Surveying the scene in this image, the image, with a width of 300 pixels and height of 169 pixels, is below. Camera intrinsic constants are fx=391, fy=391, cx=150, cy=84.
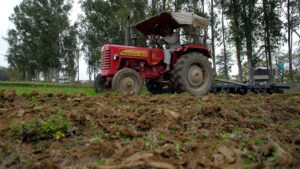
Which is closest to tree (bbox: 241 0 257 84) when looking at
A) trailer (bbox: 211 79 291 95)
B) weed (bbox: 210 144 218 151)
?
trailer (bbox: 211 79 291 95)

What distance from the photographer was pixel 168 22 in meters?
12.7

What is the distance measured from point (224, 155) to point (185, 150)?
368mm

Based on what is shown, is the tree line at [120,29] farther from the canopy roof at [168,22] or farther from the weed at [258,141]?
the weed at [258,141]

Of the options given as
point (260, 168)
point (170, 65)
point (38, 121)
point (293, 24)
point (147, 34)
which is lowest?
point (260, 168)

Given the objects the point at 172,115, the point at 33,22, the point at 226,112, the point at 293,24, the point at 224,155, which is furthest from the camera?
the point at 33,22

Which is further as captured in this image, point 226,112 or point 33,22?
point 33,22

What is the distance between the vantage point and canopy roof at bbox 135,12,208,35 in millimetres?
12172

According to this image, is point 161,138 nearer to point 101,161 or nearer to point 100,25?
point 101,161

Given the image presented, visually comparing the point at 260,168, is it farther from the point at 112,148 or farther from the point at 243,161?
the point at 112,148

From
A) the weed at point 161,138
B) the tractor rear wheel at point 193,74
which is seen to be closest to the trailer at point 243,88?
the tractor rear wheel at point 193,74

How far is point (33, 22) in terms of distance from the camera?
5094 centimetres

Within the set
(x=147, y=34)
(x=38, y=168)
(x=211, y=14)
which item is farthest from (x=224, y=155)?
(x=211, y=14)

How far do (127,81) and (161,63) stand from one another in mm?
1771

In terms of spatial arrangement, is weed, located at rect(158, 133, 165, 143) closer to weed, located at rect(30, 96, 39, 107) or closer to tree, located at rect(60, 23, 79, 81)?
weed, located at rect(30, 96, 39, 107)
